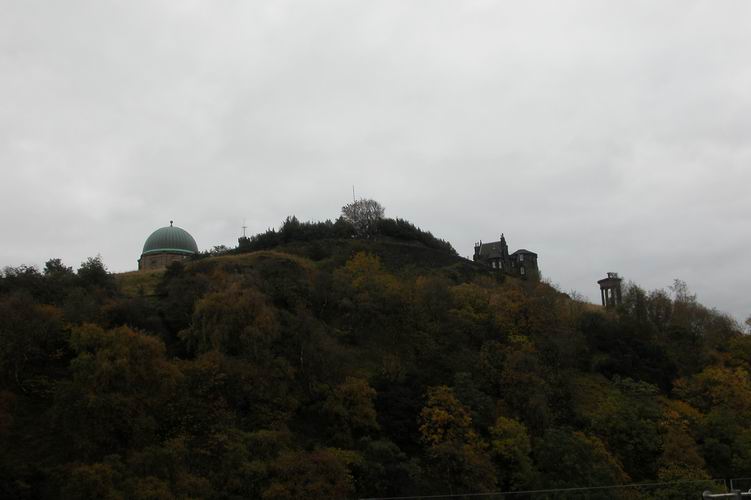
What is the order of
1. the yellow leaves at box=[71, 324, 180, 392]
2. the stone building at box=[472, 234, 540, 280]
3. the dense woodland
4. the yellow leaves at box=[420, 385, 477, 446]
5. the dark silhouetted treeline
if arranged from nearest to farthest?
the dense woodland → the yellow leaves at box=[71, 324, 180, 392] → the yellow leaves at box=[420, 385, 477, 446] → the dark silhouetted treeline → the stone building at box=[472, 234, 540, 280]

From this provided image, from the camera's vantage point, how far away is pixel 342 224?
236 feet

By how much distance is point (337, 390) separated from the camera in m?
32.2

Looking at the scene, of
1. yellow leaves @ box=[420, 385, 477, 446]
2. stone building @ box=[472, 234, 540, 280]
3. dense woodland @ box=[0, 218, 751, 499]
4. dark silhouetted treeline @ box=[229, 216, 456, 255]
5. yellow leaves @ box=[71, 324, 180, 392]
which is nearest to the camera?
dense woodland @ box=[0, 218, 751, 499]

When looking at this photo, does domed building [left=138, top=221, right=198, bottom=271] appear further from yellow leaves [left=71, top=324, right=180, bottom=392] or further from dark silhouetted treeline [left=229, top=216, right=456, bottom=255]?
yellow leaves [left=71, top=324, right=180, bottom=392]

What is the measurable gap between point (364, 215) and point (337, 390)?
1731 inches

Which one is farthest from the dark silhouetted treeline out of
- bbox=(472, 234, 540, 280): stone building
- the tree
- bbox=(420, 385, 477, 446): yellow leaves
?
bbox=(420, 385, 477, 446): yellow leaves

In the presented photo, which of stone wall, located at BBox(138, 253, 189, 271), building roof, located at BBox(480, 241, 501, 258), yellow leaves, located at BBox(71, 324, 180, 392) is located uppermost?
building roof, located at BBox(480, 241, 501, 258)

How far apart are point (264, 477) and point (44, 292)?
21509 mm

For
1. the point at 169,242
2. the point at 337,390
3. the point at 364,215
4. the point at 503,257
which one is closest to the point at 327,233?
the point at 364,215

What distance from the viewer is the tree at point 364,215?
242 ft

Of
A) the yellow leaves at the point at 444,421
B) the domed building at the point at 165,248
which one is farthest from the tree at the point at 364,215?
the yellow leaves at the point at 444,421

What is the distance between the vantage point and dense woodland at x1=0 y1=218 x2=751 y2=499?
2520 cm

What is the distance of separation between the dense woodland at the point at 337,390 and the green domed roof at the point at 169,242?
1999cm

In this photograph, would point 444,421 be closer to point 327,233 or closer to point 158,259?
point 327,233
